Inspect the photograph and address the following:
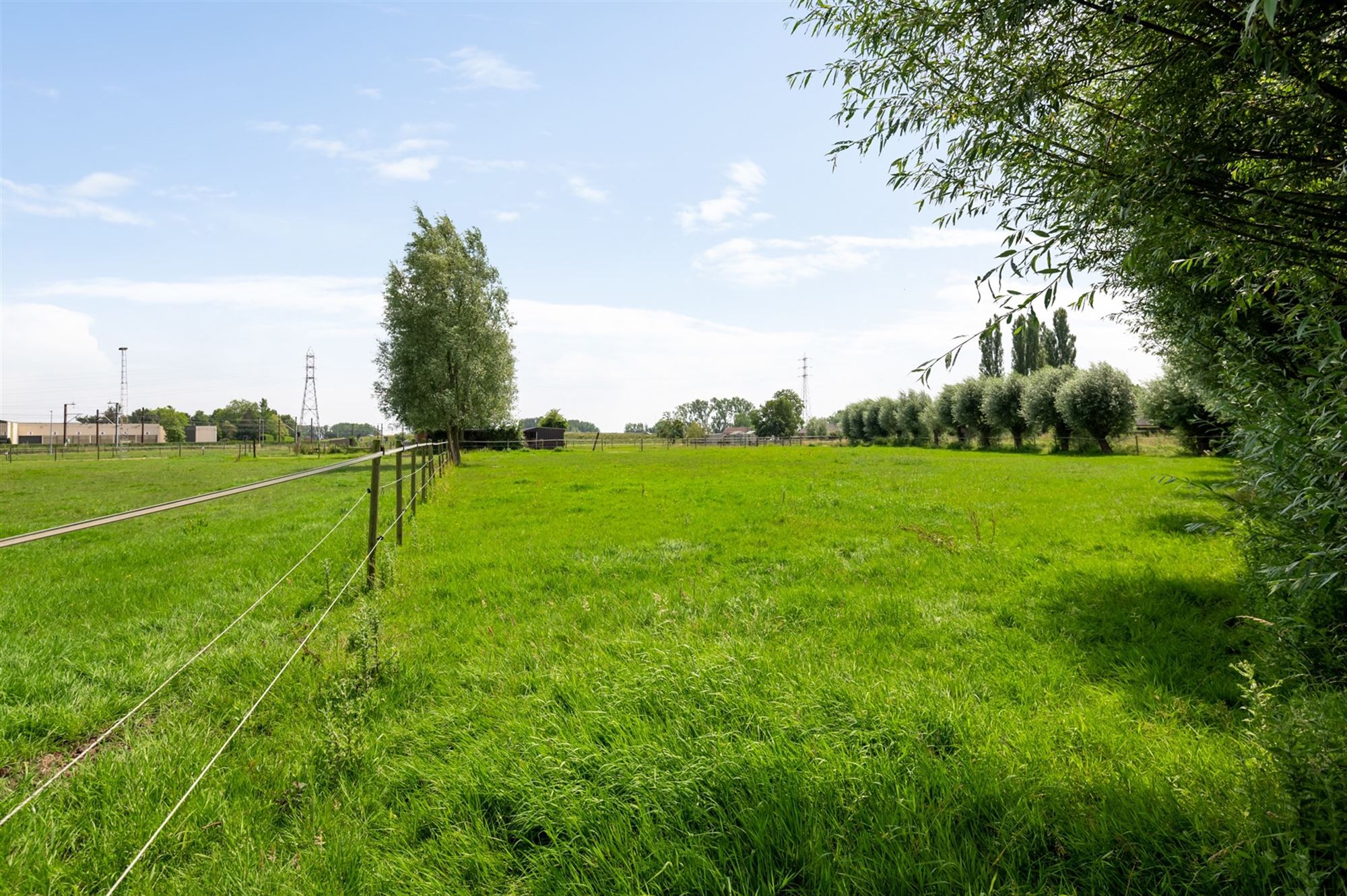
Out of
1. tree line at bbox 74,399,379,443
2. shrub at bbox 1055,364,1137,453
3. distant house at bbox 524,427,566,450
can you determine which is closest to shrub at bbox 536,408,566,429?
distant house at bbox 524,427,566,450

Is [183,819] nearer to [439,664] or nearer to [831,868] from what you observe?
[439,664]

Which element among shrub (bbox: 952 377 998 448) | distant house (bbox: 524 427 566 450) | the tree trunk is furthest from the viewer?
distant house (bbox: 524 427 566 450)

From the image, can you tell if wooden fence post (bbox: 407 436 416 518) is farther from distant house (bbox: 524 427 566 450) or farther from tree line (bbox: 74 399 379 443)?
tree line (bbox: 74 399 379 443)

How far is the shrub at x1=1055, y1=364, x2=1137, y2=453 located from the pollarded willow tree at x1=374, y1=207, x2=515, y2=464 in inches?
1410

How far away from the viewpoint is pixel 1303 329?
2340mm

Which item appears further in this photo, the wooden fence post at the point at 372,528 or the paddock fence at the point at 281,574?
the wooden fence post at the point at 372,528

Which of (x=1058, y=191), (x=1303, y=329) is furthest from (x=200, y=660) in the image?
(x=1303, y=329)

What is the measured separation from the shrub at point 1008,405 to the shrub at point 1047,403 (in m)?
2.41

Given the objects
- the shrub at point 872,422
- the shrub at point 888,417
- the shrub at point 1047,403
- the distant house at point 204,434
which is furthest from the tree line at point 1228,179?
the distant house at point 204,434

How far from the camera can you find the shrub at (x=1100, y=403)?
37.1 metres

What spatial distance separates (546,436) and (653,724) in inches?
2509

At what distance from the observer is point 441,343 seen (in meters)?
29.6

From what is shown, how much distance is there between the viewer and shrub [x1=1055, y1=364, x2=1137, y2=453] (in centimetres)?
3709

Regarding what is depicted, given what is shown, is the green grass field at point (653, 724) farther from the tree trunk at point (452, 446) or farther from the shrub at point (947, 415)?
the shrub at point (947, 415)
